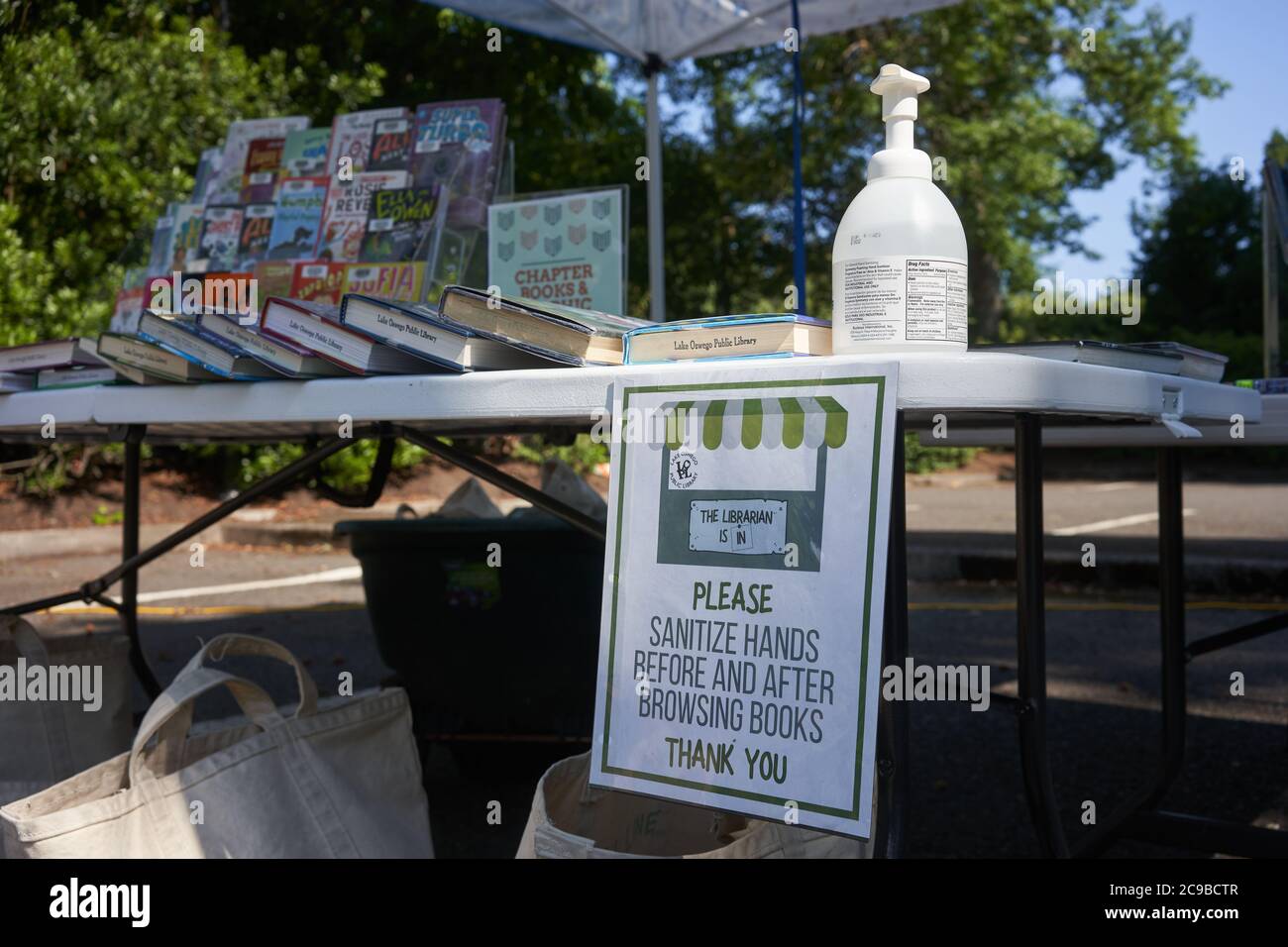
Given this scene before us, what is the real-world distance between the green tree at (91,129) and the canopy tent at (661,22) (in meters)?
3.82

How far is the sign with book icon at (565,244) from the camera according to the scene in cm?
239

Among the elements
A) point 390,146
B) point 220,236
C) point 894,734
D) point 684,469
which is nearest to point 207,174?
point 220,236

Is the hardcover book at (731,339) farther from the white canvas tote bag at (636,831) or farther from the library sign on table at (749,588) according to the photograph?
the white canvas tote bag at (636,831)

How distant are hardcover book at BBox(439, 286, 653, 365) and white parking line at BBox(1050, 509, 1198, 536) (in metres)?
7.11

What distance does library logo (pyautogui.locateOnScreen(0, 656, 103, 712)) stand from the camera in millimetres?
1995

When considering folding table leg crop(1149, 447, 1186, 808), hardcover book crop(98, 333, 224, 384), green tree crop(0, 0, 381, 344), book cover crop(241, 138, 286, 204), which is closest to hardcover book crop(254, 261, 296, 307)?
book cover crop(241, 138, 286, 204)

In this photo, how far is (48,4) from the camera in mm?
7910

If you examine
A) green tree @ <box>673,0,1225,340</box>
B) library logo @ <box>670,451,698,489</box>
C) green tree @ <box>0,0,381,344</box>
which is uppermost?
green tree @ <box>673,0,1225,340</box>

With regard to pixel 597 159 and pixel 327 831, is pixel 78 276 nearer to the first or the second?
pixel 597 159

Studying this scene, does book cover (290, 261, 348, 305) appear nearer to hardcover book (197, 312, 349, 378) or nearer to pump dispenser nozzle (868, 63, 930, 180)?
hardcover book (197, 312, 349, 378)

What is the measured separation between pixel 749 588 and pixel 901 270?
1.22 feet

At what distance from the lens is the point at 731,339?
1332 millimetres
